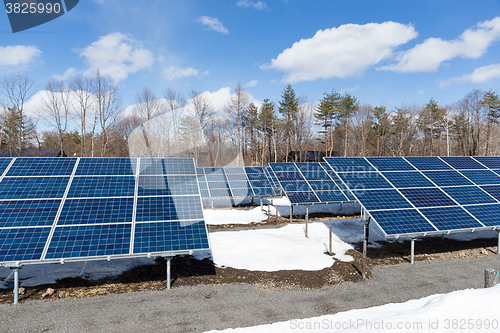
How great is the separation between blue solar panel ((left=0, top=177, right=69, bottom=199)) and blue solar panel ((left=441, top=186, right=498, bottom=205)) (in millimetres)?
19995

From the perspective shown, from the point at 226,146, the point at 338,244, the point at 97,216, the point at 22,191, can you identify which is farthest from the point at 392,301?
the point at 226,146

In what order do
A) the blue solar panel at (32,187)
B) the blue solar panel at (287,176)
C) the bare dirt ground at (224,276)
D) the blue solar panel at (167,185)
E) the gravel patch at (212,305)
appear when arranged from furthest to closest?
the blue solar panel at (287,176), the blue solar panel at (167,185), the blue solar panel at (32,187), the bare dirt ground at (224,276), the gravel patch at (212,305)

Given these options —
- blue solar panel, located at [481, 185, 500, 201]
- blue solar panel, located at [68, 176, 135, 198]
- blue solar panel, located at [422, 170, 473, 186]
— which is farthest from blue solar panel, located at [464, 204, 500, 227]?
blue solar panel, located at [68, 176, 135, 198]

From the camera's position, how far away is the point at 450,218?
13.0 meters

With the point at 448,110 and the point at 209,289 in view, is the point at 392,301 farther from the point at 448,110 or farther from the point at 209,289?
the point at 448,110

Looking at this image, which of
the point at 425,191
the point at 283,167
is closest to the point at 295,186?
the point at 283,167

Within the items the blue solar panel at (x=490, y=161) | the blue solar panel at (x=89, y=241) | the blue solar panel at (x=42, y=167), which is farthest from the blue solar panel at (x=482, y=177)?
the blue solar panel at (x=42, y=167)

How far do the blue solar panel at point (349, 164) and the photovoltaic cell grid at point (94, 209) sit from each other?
31.1 ft

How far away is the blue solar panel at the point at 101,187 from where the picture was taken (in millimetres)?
11027

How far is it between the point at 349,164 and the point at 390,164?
10.2ft

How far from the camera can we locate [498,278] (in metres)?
8.97

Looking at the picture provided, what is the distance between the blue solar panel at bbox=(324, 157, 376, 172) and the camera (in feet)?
54.8

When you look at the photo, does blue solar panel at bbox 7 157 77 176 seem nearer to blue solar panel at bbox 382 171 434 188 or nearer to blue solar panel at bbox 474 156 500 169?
blue solar panel at bbox 382 171 434 188

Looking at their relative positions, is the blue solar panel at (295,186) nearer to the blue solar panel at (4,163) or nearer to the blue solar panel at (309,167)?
the blue solar panel at (309,167)
